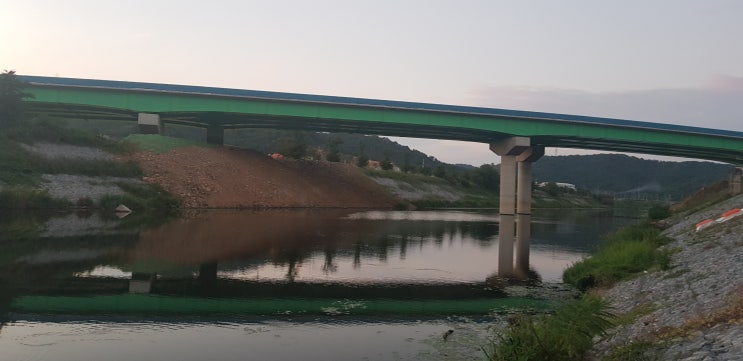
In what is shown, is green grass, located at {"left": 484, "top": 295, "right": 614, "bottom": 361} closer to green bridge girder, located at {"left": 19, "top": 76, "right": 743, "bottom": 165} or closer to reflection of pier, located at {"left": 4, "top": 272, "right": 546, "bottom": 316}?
reflection of pier, located at {"left": 4, "top": 272, "right": 546, "bottom": 316}

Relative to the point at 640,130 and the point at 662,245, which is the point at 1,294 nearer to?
the point at 662,245

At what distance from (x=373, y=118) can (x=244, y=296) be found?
176ft

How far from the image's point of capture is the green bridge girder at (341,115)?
2594 inches

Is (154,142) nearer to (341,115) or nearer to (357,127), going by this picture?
(341,115)

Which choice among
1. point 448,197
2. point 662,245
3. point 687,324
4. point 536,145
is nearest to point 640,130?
point 536,145

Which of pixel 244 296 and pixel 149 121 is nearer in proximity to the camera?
pixel 244 296

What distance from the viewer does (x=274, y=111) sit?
226 ft

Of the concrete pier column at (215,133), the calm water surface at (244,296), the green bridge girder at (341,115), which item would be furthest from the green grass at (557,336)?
the concrete pier column at (215,133)

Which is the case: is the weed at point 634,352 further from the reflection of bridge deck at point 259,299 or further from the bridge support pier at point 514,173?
the bridge support pier at point 514,173

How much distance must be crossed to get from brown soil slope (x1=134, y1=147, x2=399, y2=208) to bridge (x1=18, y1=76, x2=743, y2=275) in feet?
17.2

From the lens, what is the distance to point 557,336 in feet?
33.0

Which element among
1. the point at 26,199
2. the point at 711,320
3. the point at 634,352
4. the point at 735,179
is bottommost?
the point at 634,352

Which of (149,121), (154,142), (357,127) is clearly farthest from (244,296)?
(357,127)

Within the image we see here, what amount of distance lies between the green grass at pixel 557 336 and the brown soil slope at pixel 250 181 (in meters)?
53.2
